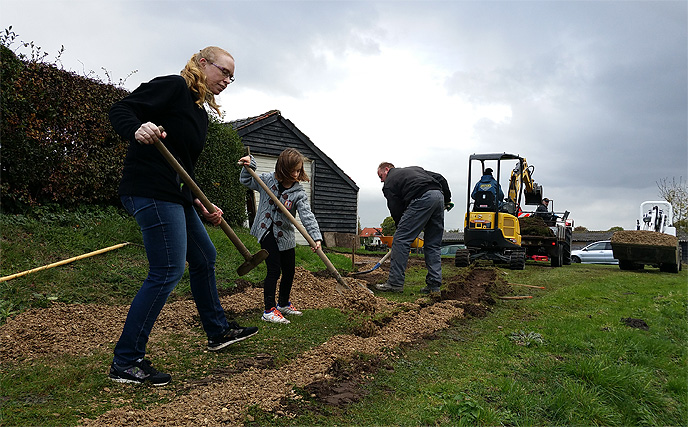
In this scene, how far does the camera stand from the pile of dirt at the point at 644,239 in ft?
44.5

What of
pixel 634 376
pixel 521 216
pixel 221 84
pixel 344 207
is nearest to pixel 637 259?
pixel 521 216

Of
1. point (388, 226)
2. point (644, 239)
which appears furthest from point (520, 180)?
point (388, 226)

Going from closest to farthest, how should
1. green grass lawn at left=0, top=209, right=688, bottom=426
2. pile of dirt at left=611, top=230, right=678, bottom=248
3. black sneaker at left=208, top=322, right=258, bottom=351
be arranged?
1. green grass lawn at left=0, top=209, right=688, bottom=426
2. black sneaker at left=208, top=322, right=258, bottom=351
3. pile of dirt at left=611, top=230, right=678, bottom=248

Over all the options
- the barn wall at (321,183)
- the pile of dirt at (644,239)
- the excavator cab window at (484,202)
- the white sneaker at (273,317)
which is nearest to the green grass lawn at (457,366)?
the white sneaker at (273,317)

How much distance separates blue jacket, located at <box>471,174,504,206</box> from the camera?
12141 mm

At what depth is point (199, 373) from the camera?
3.02 m

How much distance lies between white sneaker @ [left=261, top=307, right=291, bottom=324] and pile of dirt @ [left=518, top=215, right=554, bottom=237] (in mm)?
10861

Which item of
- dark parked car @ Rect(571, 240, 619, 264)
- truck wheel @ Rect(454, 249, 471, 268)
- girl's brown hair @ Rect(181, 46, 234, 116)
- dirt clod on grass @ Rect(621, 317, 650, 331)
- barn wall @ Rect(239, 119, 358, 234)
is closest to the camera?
girl's brown hair @ Rect(181, 46, 234, 116)

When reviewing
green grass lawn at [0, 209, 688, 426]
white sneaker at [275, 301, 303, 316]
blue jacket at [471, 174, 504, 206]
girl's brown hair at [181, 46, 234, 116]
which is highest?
blue jacket at [471, 174, 504, 206]

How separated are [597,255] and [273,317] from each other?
75.8 ft

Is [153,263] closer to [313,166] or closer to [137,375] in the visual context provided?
[137,375]

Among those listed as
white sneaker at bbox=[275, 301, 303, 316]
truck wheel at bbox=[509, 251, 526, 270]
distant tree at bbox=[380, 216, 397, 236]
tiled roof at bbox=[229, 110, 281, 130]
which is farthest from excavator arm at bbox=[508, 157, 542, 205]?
distant tree at bbox=[380, 216, 397, 236]

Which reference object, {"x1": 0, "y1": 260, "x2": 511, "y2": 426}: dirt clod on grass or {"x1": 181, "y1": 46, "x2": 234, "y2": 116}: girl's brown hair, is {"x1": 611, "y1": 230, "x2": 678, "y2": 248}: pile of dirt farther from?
{"x1": 181, "y1": 46, "x2": 234, "y2": 116}: girl's brown hair

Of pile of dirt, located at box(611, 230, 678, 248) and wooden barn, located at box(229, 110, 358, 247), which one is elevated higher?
wooden barn, located at box(229, 110, 358, 247)
